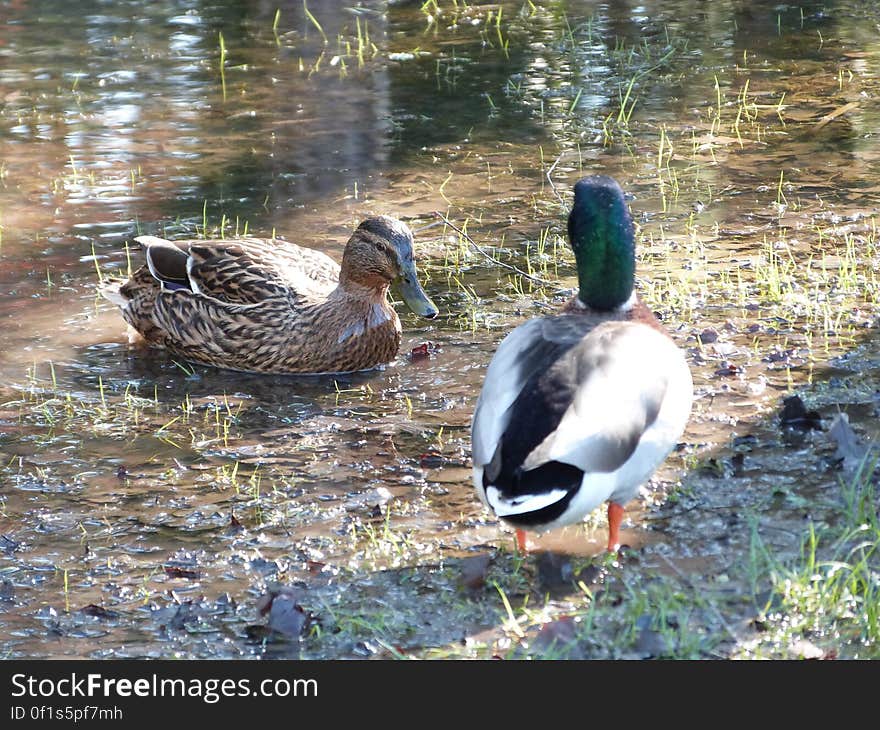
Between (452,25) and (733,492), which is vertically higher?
(452,25)

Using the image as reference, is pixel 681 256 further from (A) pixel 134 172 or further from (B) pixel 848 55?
(B) pixel 848 55

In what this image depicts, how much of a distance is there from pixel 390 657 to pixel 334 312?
9.88 ft

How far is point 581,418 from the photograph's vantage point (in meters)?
4.12

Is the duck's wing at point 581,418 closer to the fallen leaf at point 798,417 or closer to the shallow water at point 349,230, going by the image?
the shallow water at point 349,230

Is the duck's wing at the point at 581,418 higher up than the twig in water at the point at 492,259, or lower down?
higher up

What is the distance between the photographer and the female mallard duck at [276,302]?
6.71 m

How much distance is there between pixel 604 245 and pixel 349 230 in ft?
11.9

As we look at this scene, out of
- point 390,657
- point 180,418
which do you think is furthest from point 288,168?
point 390,657

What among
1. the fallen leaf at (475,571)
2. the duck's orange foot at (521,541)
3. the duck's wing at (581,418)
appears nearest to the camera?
the duck's wing at (581,418)

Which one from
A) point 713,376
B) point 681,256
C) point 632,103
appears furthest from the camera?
point 632,103

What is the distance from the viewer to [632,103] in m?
10.5

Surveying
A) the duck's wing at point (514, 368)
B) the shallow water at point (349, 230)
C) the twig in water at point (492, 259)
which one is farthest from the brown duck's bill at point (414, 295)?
the duck's wing at point (514, 368)

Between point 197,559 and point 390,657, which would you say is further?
point 197,559

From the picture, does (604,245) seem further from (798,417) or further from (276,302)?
(276,302)
